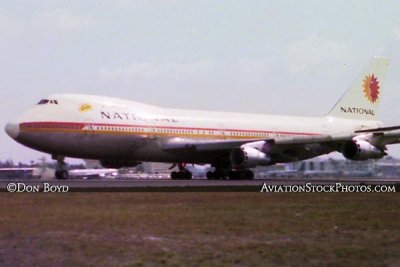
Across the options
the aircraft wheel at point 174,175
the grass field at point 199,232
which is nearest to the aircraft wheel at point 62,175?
the aircraft wheel at point 174,175

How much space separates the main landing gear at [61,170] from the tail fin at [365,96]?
81.6ft

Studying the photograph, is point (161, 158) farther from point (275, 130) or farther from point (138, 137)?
point (275, 130)

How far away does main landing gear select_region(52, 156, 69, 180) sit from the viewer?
40.0 meters

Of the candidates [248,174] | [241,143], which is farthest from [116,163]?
[248,174]

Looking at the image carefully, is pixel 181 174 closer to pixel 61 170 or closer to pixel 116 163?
pixel 116 163

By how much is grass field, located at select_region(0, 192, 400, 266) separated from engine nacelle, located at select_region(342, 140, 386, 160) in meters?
22.7

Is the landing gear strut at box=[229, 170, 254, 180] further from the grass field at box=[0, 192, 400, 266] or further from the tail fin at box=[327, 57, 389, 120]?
the grass field at box=[0, 192, 400, 266]

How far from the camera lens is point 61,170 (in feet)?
133

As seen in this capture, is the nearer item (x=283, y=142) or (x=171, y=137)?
(x=283, y=142)

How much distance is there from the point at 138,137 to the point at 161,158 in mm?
2659

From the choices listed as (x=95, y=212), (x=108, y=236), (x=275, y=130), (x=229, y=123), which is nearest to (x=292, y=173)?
(x=275, y=130)

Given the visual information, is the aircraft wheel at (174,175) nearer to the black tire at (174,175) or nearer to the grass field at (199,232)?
the black tire at (174,175)

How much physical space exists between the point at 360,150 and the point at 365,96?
56.5 ft

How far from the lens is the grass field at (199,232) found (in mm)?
10227
